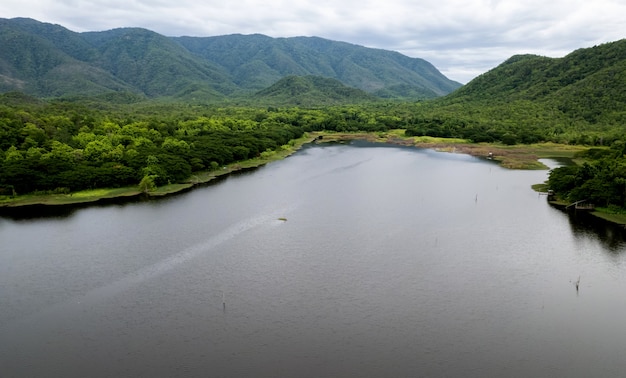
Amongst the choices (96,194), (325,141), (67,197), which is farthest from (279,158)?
(67,197)

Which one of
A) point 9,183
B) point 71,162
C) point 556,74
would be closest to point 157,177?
point 71,162

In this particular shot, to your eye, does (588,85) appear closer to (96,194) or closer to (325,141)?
(325,141)

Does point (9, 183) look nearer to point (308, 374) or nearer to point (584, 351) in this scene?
point (308, 374)

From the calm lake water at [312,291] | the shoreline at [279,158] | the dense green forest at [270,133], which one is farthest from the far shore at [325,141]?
the calm lake water at [312,291]

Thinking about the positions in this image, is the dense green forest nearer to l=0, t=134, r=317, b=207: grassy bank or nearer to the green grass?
l=0, t=134, r=317, b=207: grassy bank

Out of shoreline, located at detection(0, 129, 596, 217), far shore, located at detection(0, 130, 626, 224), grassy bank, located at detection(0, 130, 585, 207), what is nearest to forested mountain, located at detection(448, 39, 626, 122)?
far shore, located at detection(0, 130, 626, 224)
